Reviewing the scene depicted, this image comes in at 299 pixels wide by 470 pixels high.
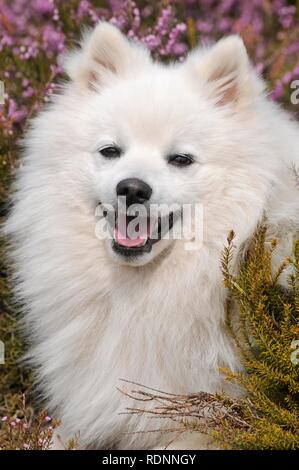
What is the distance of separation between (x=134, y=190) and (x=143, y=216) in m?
0.18

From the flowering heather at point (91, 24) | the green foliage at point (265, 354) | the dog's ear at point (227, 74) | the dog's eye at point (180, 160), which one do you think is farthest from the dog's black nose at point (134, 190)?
the flowering heather at point (91, 24)

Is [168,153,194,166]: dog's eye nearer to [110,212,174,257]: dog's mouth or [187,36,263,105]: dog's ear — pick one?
[110,212,174,257]: dog's mouth

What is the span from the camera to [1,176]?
454cm

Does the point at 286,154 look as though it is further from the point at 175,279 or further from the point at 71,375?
the point at 71,375

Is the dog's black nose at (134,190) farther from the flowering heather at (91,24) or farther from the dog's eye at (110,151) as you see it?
the flowering heather at (91,24)

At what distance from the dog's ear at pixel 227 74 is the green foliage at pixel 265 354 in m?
0.78

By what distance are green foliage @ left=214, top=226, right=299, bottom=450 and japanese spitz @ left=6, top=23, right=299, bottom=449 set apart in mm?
205

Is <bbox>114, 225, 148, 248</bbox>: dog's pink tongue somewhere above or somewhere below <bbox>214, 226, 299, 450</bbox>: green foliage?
above

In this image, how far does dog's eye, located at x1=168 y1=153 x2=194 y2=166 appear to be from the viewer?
11.1 ft

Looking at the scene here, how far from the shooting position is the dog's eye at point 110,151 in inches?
135

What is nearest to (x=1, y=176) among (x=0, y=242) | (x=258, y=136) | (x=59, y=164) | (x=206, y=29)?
(x=0, y=242)

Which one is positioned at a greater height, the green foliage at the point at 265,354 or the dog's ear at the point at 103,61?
the dog's ear at the point at 103,61

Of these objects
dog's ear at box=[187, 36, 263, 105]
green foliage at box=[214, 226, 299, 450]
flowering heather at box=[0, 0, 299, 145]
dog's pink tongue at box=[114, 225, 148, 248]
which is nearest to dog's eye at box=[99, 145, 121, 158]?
dog's pink tongue at box=[114, 225, 148, 248]

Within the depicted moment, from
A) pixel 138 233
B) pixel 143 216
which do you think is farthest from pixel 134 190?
pixel 138 233
